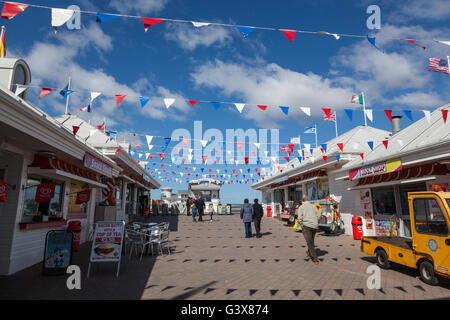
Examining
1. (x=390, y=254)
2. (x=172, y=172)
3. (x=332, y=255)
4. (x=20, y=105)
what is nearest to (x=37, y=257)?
(x=20, y=105)

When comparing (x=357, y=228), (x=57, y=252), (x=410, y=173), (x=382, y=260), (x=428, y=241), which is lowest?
(x=382, y=260)

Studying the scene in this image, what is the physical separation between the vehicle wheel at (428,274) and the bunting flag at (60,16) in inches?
350

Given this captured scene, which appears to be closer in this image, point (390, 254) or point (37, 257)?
point (390, 254)

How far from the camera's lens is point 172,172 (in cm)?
2666

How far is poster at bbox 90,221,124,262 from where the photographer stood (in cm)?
600

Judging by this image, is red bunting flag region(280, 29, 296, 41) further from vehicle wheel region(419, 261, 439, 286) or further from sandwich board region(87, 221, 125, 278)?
sandwich board region(87, 221, 125, 278)

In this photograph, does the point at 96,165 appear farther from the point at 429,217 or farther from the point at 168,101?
the point at 429,217

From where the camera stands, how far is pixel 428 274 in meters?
5.24

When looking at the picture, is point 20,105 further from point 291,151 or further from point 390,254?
point 291,151

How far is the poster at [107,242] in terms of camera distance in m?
6.00

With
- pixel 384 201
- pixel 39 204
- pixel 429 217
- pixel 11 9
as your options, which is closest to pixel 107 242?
pixel 39 204

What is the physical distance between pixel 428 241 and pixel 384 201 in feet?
19.6

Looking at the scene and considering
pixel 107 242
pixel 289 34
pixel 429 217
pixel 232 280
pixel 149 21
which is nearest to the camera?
pixel 429 217

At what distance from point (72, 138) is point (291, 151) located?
12.2m
